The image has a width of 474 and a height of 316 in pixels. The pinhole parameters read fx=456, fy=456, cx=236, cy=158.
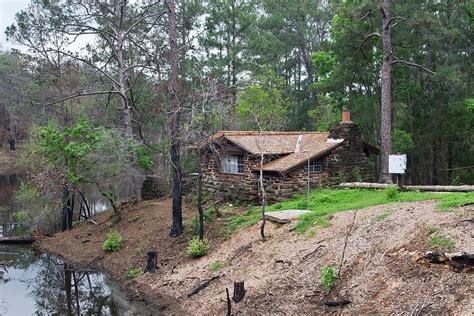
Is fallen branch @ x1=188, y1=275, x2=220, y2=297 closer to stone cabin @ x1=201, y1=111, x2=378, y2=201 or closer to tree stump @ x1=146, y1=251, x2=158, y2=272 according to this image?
tree stump @ x1=146, y1=251, x2=158, y2=272

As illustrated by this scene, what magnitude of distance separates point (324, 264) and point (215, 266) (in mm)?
4004

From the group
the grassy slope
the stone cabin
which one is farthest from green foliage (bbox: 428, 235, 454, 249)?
the stone cabin

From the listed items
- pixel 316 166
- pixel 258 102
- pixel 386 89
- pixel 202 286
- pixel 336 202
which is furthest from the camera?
pixel 258 102

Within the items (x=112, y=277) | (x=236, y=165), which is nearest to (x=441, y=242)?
(x=112, y=277)

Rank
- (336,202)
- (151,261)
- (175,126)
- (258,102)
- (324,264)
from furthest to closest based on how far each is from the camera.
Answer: (258,102), (175,126), (336,202), (151,261), (324,264)

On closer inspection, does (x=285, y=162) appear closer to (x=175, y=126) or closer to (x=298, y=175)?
(x=298, y=175)

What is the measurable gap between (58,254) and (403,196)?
15.5m

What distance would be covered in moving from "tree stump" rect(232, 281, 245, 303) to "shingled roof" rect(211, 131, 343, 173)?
6989 mm

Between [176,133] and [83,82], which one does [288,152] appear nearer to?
[176,133]

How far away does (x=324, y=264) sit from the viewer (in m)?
11.8

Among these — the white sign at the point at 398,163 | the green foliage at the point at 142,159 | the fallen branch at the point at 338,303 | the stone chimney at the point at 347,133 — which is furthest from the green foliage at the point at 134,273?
the stone chimney at the point at 347,133

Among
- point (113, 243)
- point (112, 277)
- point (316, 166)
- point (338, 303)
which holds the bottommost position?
point (112, 277)

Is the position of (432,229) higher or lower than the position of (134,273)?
higher

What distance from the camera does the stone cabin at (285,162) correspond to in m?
19.1
